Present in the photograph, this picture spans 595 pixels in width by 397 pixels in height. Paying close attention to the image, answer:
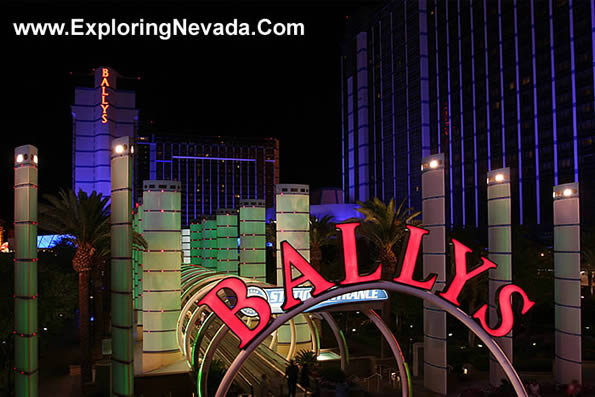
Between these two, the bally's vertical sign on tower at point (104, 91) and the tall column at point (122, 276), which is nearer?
the tall column at point (122, 276)

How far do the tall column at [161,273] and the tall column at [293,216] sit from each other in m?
5.24

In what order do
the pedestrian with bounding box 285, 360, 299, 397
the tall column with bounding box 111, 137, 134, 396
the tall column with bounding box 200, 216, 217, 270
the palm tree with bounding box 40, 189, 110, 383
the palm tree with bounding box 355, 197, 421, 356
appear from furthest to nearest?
the tall column with bounding box 200, 216, 217, 270 → the palm tree with bounding box 355, 197, 421, 356 → the palm tree with bounding box 40, 189, 110, 383 → the pedestrian with bounding box 285, 360, 299, 397 → the tall column with bounding box 111, 137, 134, 396

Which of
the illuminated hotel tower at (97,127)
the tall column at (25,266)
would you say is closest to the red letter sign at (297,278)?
the tall column at (25,266)

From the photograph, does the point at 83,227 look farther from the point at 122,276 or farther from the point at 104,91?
the point at 104,91

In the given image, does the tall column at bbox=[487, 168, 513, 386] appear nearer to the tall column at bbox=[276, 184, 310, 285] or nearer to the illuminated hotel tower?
the tall column at bbox=[276, 184, 310, 285]

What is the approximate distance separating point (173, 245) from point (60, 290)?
933cm

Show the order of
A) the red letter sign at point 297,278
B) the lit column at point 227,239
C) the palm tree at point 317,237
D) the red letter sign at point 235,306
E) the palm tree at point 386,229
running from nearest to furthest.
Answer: the red letter sign at point 235,306 → the red letter sign at point 297,278 → the palm tree at point 386,229 → the palm tree at point 317,237 → the lit column at point 227,239

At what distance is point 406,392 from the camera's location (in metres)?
15.1

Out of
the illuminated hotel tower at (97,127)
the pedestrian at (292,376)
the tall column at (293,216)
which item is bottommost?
the pedestrian at (292,376)

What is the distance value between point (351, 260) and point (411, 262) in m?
1.46

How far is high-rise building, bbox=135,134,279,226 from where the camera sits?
131 meters

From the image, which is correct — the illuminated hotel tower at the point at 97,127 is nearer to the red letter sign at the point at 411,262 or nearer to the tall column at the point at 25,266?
the tall column at the point at 25,266

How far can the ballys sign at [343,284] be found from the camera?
454 inches

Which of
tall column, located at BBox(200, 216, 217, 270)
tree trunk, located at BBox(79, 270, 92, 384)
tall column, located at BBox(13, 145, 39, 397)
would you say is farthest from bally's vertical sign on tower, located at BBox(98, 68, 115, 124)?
tall column, located at BBox(13, 145, 39, 397)
